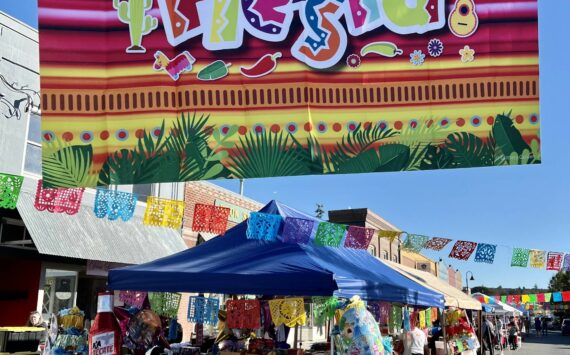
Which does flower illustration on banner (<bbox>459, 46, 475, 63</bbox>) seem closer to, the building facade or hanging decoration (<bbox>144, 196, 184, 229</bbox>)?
hanging decoration (<bbox>144, 196, 184, 229</bbox>)

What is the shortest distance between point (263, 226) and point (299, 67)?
3376 millimetres

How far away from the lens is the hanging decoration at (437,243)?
12078 mm

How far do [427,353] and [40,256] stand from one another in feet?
29.4

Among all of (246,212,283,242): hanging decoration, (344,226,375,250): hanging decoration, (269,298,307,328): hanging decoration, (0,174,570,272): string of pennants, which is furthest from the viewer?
(344,226,375,250): hanging decoration

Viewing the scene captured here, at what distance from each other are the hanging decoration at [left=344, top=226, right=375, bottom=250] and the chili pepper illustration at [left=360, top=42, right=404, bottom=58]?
15.3ft

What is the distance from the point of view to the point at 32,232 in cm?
1139

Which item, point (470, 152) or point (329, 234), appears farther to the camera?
point (329, 234)

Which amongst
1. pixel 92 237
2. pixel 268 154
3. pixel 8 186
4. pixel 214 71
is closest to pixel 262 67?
pixel 214 71

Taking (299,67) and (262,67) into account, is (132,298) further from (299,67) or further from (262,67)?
Answer: (299,67)

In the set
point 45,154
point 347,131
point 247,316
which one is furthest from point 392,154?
point 247,316

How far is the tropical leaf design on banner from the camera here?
5.35 m

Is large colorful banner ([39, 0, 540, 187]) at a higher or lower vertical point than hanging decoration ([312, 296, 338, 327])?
higher

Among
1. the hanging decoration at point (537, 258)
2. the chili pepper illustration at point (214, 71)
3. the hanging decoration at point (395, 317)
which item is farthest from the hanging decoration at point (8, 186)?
the hanging decoration at point (537, 258)

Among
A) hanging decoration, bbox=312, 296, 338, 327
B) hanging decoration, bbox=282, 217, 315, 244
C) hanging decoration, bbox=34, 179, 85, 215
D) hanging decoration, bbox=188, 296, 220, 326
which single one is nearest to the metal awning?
hanging decoration, bbox=34, 179, 85, 215
